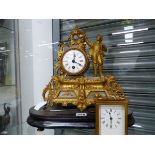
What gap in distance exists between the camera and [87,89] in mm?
1058

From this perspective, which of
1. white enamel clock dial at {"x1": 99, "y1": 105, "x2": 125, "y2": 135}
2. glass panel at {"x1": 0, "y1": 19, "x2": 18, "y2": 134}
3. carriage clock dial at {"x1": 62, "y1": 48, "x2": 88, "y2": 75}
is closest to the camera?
white enamel clock dial at {"x1": 99, "y1": 105, "x2": 125, "y2": 135}

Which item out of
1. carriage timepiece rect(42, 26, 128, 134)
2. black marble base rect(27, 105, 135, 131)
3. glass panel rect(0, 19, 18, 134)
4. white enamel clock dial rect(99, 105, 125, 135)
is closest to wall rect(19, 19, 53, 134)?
glass panel rect(0, 19, 18, 134)

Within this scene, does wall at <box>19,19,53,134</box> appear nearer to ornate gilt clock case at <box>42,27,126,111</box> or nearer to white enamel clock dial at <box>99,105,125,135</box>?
ornate gilt clock case at <box>42,27,126,111</box>

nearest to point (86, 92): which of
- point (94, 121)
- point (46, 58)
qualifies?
point (94, 121)

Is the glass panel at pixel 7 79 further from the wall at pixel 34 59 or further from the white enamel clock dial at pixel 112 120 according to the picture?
the white enamel clock dial at pixel 112 120

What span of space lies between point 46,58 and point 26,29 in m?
0.29

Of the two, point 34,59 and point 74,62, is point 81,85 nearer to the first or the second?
point 74,62

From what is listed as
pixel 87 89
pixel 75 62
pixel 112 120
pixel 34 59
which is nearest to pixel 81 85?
pixel 87 89

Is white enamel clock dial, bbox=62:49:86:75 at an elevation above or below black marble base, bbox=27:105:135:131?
above

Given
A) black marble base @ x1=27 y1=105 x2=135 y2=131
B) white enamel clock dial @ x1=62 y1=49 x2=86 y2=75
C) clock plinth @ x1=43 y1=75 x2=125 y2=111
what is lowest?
black marble base @ x1=27 y1=105 x2=135 y2=131

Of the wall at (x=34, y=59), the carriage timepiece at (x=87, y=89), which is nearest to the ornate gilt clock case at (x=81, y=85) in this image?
the carriage timepiece at (x=87, y=89)

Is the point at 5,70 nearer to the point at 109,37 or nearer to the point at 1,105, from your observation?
the point at 1,105

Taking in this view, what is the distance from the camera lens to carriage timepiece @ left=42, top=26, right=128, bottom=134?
927 mm

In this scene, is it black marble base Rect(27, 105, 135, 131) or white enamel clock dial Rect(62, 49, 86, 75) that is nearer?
black marble base Rect(27, 105, 135, 131)
